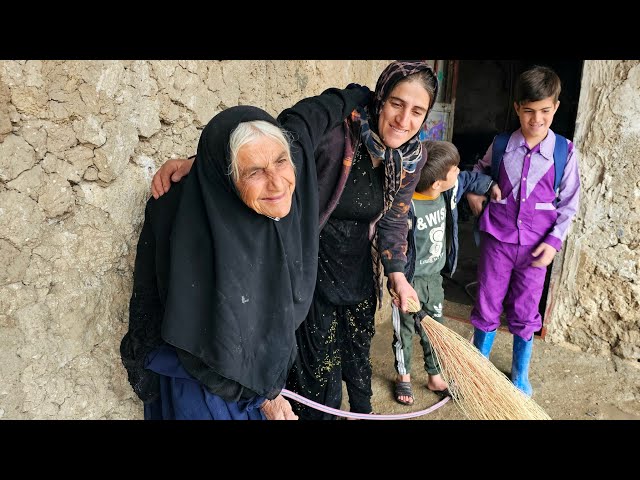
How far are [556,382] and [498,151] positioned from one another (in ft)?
5.84

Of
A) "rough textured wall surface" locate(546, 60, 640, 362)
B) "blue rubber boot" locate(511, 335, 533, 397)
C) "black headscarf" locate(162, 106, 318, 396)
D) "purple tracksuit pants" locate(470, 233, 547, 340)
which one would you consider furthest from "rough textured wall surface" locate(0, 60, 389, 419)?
"rough textured wall surface" locate(546, 60, 640, 362)

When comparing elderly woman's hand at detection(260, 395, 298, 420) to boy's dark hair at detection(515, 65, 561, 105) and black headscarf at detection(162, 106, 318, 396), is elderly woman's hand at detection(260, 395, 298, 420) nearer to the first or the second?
black headscarf at detection(162, 106, 318, 396)

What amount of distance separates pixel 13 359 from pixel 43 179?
0.56 m

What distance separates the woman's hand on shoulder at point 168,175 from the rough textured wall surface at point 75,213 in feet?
0.47

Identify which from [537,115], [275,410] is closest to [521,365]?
[537,115]

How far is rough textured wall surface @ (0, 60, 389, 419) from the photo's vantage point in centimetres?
131

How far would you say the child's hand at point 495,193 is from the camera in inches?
114

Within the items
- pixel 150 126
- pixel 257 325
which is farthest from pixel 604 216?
pixel 150 126

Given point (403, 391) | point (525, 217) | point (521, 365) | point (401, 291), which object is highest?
point (525, 217)

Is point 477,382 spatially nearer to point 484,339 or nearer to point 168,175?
point 484,339

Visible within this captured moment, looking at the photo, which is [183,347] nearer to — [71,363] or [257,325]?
[257,325]

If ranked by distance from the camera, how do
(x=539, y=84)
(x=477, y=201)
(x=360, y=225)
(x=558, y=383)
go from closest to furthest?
(x=360, y=225)
(x=539, y=84)
(x=477, y=201)
(x=558, y=383)

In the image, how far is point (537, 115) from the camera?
8.50 ft

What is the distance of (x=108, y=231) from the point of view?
1.58m
